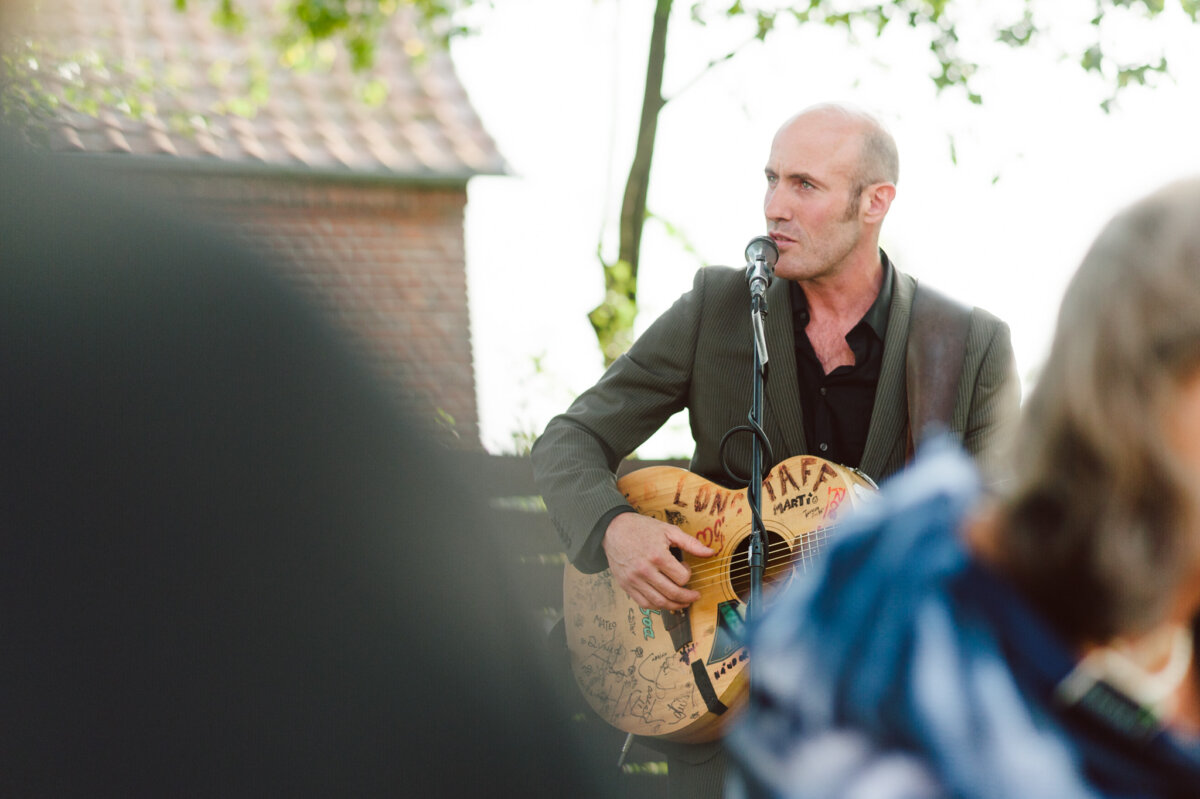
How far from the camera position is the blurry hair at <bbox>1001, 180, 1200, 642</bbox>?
0.92 meters

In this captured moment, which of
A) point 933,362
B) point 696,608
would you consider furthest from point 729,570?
point 933,362

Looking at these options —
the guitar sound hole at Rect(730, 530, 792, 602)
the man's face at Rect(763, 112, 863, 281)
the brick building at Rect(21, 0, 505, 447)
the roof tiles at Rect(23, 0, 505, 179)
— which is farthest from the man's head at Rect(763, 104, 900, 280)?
the brick building at Rect(21, 0, 505, 447)

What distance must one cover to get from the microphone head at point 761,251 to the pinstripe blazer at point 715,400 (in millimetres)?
407

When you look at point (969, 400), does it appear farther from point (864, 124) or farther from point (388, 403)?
point (388, 403)

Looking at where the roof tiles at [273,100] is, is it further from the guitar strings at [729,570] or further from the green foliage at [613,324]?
the guitar strings at [729,570]

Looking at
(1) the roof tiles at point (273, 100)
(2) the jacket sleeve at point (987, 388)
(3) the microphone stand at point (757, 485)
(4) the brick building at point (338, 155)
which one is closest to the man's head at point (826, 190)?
(2) the jacket sleeve at point (987, 388)

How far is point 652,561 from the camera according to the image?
274 centimetres

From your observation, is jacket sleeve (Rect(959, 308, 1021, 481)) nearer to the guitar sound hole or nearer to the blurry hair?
the guitar sound hole

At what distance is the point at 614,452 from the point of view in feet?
10.3

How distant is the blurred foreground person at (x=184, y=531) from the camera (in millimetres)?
548

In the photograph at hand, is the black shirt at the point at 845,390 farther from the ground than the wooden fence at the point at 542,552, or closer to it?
farther from the ground

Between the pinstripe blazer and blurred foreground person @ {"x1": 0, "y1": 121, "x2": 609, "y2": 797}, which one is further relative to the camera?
the pinstripe blazer

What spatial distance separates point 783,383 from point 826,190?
1.98ft

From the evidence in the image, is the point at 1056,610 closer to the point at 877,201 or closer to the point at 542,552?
the point at 877,201
